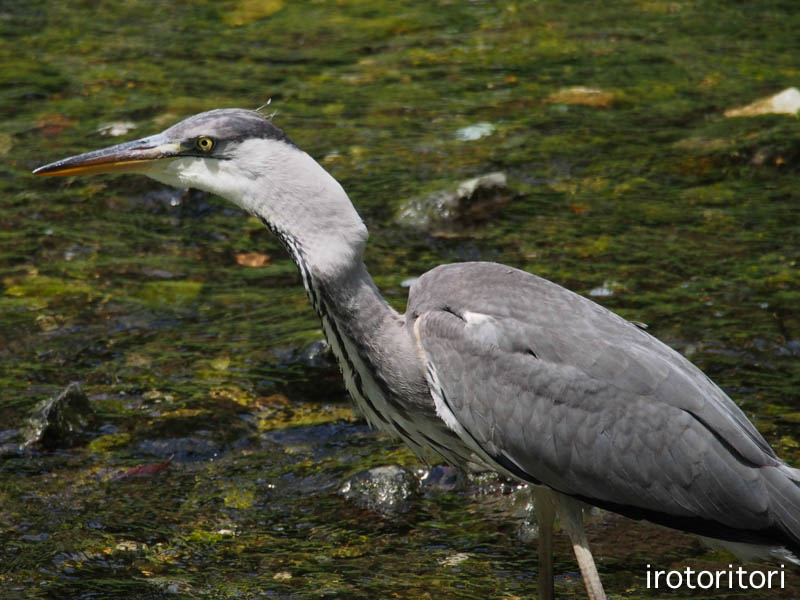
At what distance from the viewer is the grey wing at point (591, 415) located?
410 centimetres

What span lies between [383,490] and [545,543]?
925mm

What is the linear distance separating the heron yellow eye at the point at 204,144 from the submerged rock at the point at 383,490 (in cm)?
164

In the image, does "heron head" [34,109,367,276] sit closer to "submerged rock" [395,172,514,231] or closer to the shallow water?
the shallow water

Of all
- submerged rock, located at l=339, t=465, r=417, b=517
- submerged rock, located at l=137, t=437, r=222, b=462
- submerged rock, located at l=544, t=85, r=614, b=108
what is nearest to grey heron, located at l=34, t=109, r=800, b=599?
submerged rock, located at l=339, t=465, r=417, b=517

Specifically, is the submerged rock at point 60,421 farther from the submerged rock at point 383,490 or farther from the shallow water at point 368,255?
the submerged rock at point 383,490

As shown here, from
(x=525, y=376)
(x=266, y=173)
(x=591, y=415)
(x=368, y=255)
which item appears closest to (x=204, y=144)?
(x=266, y=173)

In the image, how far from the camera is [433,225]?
7.43 metres

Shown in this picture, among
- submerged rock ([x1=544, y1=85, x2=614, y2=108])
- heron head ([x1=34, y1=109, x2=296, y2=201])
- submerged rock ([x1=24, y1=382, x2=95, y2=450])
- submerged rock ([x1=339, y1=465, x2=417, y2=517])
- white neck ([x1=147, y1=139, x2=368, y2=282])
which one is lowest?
submerged rock ([x1=339, y1=465, x2=417, y2=517])

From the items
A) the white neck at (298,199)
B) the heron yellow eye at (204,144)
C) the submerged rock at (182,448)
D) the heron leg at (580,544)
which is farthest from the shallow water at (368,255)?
the heron yellow eye at (204,144)

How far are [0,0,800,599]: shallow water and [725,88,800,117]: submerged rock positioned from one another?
0.17 meters

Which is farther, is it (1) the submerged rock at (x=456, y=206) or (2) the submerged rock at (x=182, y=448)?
(1) the submerged rock at (x=456, y=206)

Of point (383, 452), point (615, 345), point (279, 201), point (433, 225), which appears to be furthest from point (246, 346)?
point (615, 345)

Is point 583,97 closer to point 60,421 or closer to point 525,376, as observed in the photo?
point 60,421

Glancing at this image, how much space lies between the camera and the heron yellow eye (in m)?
4.30
